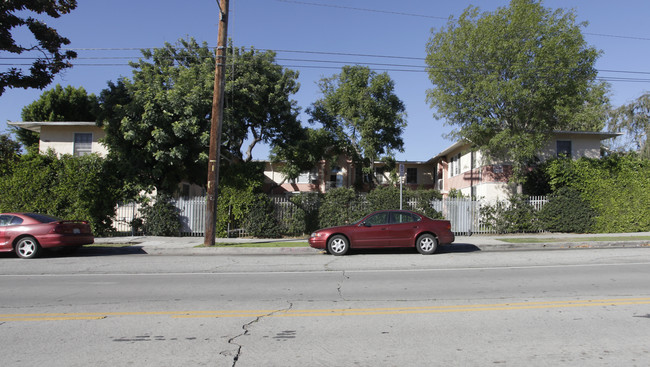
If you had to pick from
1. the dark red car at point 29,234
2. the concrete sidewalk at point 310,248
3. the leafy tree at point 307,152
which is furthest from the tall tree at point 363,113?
the dark red car at point 29,234

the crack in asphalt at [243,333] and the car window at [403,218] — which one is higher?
the car window at [403,218]

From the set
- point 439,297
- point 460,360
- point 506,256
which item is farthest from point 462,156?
point 460,360

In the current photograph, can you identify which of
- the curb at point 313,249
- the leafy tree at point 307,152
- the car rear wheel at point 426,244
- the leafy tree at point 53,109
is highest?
the leafy tree at point 53,109

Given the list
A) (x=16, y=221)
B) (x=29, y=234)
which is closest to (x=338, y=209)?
(x=29, y=234)

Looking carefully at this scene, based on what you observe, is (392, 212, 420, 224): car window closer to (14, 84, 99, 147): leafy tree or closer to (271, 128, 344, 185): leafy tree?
(271, 128, 344, 185): leafy tree

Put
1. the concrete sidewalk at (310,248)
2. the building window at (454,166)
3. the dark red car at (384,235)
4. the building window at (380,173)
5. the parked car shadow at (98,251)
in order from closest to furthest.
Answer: the dark red car at (384,235) < the parked car shadow at (98,251) < the concrete sidewalk at (310,248) < the building window at (454,166) < the building window at (380,173)

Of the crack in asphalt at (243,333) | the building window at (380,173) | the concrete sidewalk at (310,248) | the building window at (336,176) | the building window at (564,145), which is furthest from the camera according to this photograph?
the building window at (336,176)

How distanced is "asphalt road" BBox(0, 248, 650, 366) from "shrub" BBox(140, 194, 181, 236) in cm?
753

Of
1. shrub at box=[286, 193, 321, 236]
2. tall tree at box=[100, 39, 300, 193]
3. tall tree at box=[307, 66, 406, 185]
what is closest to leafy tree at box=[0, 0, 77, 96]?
Answer: tall tree at box=[100, 39, 300, 193]

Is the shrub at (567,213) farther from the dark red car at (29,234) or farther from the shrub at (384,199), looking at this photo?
the dark red car at (29,234)

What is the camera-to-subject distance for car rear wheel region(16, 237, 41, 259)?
1238 centimetres

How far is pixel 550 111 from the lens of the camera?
19531 millimetres

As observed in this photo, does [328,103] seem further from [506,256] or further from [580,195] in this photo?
[506,256]

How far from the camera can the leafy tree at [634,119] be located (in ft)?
106
